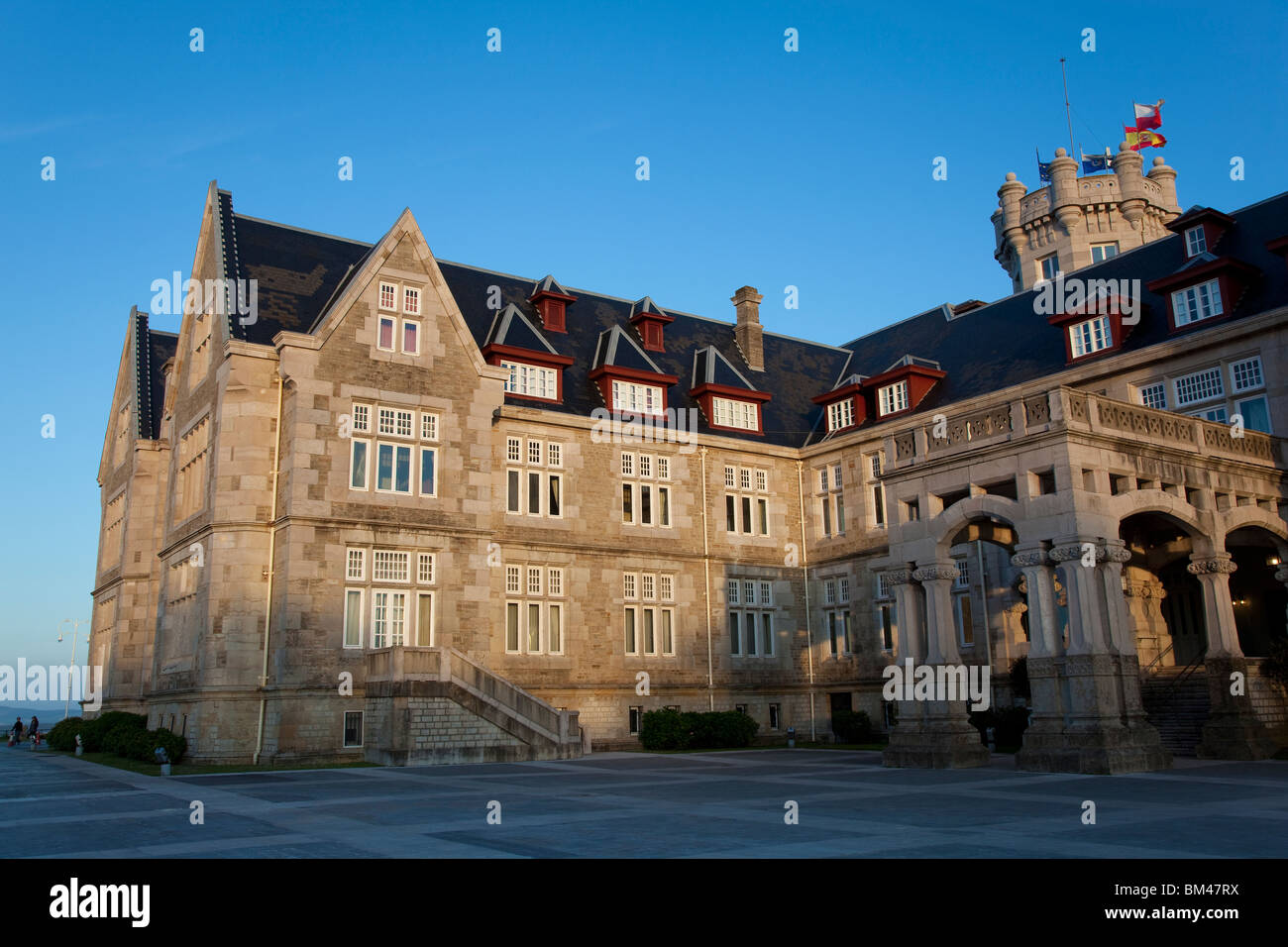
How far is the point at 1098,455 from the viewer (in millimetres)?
24281

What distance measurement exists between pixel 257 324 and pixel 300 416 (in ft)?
14.2

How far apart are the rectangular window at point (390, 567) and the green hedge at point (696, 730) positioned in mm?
10052

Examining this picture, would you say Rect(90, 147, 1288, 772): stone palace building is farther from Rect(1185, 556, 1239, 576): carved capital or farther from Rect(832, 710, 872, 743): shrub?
Rect(832, 710, 872, 743): shrub

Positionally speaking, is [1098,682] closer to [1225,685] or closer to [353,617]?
[1225,685]

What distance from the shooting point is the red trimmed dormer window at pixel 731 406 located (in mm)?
43031

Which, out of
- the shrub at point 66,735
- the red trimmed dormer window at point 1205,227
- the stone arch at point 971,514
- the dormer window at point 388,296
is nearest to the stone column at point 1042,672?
the stone arch at point 971,514

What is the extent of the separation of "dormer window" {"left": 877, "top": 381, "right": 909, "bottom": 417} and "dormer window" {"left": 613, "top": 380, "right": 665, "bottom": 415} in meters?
9.11

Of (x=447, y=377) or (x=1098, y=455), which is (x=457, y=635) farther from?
(x=1098, y=455)

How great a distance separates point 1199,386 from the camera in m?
31.8

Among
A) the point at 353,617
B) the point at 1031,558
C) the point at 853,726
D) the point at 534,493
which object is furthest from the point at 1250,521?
the point at 353,617

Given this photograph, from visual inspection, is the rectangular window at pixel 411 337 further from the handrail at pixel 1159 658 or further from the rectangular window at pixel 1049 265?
the rectangular window at pixel 1049 265

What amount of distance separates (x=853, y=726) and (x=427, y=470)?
18826 mm

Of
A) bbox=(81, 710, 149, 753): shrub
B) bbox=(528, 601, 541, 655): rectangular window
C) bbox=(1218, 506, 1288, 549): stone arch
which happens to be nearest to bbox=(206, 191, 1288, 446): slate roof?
bbox=(1218, 506, 1288, 549): stone arch
